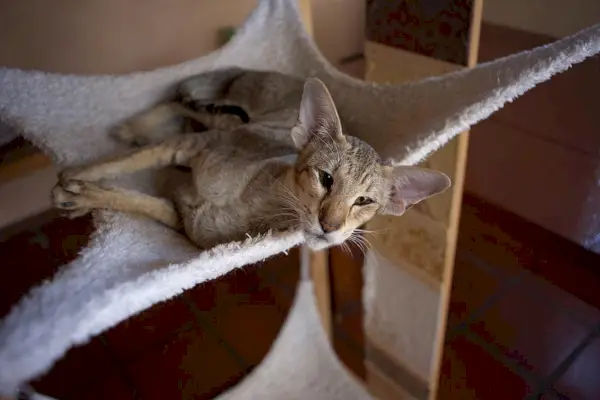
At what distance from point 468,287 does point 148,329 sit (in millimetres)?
911

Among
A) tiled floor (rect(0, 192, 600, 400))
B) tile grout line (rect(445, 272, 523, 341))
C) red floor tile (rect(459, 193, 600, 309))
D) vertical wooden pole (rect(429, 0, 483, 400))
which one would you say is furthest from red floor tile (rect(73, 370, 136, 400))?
red floor tile (rect(459, 193, 600, 309))

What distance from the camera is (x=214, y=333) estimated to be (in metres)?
1.42

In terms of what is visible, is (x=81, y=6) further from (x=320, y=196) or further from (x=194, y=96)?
(x=320, y=196)

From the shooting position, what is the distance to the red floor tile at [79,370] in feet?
4.10

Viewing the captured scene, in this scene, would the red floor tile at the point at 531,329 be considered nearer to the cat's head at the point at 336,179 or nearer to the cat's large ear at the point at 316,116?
the cat's head at the point at 336,179

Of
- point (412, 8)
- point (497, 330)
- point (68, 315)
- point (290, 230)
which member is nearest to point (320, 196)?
point (290, 230)

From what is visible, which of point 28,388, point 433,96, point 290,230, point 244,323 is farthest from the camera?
point 244,323

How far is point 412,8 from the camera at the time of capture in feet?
3.62

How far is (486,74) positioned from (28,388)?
71cm

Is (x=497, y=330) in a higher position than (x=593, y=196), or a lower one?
lower

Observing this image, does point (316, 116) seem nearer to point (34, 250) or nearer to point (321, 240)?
point (321, 240)

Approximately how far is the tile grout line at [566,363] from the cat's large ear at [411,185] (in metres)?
0.75

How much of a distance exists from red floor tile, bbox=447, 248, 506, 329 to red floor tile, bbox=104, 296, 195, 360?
74cm

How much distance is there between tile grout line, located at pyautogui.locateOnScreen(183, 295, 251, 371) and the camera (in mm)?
1355
